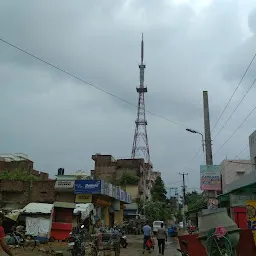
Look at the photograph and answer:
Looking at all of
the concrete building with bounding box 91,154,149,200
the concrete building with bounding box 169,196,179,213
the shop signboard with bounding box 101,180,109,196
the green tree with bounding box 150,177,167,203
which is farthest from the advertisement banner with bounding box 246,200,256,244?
the concrete building with bounding box 169,196,179,213

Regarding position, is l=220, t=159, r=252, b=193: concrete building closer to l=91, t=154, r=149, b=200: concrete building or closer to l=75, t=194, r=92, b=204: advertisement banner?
l=75, t=194, r=92, b=204: advertisement banner

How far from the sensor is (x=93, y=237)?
16672 millimetres

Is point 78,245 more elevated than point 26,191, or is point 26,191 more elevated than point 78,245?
point 26,191

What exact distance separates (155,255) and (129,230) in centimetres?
2752

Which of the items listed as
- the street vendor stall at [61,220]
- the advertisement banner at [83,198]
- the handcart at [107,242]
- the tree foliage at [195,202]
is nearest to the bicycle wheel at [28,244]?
the street vendor stall at [61,220]

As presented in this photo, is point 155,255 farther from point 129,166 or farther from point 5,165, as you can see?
point 129,166

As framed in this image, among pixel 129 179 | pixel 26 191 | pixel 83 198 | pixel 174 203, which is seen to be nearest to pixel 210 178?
pixel 83 198

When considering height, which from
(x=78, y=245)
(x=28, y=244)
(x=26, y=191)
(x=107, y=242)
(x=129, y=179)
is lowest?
(x=28, y=244)

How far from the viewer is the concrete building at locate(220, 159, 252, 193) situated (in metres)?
44.6

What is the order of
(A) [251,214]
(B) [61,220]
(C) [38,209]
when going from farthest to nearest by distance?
(B) [61,220], (C) [38,209], (A) [251,214]

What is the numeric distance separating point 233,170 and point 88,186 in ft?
68.4

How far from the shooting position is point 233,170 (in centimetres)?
4575

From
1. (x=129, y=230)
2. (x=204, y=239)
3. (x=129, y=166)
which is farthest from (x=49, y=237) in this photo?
(x=129, y=166)

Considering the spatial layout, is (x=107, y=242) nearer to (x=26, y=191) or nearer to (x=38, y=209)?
(x=38, y=209)
